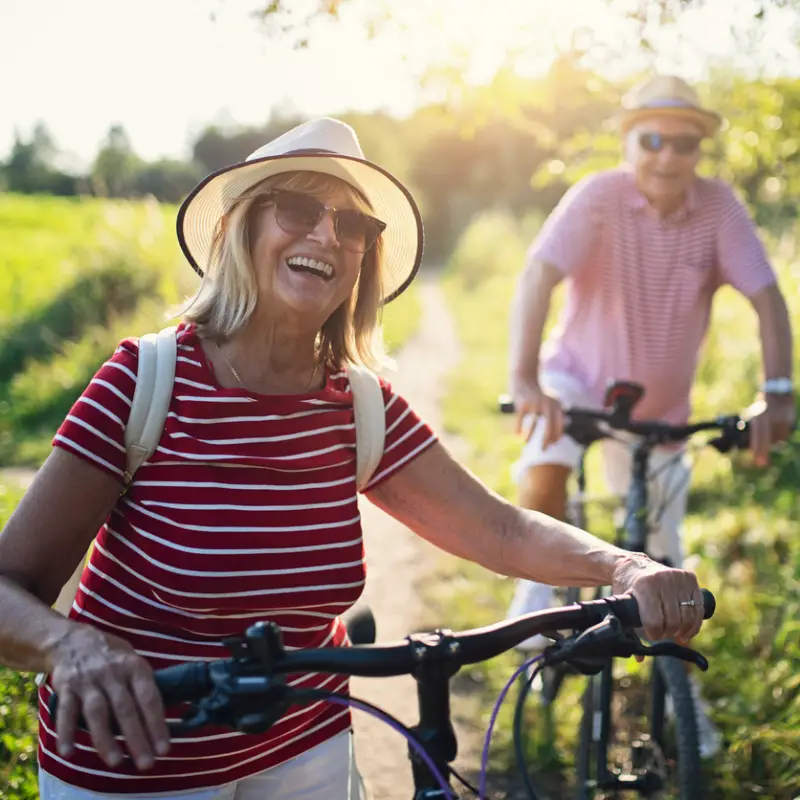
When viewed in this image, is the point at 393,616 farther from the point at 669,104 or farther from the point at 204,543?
the point at 204,543

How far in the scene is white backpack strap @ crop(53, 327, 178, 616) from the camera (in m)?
1.78

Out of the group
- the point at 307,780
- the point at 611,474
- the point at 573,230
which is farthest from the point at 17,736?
the point at 573,230

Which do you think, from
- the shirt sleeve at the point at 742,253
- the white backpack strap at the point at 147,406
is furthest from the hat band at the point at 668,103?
the white backpack strap at the point at 147,406

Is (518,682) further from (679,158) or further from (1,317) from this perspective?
(1,317)

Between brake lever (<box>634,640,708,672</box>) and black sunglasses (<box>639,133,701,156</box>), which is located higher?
black sunglasses (<box>639,133,701,156</box>)

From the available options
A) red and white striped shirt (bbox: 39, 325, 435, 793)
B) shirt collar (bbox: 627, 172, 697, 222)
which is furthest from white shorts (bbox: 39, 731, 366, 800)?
shirt collar (bbox: 627, 172, 697, 222)

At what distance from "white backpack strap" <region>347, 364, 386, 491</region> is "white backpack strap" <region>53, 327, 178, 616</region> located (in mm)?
418

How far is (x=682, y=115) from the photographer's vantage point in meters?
3.66

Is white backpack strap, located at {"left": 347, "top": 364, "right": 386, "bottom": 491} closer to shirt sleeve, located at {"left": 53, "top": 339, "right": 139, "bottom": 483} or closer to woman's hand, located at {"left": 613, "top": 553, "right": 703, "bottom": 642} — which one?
shirt sleeve, located at {"left": 53, "top": 339, "right": 139, "bottom": 483}

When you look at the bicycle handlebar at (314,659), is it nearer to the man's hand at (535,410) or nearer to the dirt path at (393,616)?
the man's hand at (535,410)

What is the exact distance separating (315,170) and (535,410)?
57.4 inches

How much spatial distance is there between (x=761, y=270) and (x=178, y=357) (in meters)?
2.52

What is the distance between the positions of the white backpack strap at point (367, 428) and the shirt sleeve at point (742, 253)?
207 cm

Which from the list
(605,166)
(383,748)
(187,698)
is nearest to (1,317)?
(605,166)
